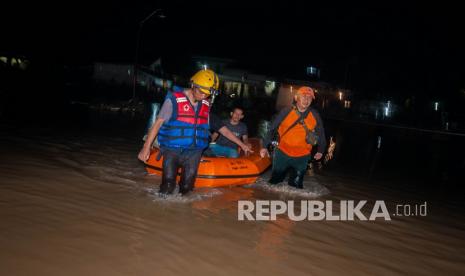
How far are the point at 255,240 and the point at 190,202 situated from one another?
58.6 inches

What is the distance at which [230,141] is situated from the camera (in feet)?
27.4

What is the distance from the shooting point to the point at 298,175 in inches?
289

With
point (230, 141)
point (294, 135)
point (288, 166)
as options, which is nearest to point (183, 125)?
point (294, 135)

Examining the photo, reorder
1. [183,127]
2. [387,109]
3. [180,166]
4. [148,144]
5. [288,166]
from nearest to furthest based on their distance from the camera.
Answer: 1. [148,144]
2. [183,127]
3. [180,166]
4. [288,166]
5. [387,109]

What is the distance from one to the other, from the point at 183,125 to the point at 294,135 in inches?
80.3

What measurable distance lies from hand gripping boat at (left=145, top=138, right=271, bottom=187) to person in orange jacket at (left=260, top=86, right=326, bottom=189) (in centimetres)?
53

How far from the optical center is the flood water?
390cm

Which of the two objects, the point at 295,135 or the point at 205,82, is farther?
the point at 295,135

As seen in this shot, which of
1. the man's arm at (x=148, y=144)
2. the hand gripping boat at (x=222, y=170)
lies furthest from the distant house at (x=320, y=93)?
the man's arm at (x=148, y=144)

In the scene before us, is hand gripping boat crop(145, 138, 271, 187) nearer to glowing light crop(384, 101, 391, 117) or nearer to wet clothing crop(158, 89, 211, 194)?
wet clothing crop(158, 89, 211, 194)

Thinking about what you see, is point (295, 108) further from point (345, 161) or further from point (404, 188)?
point (345, 161)

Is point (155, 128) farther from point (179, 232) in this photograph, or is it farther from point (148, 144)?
point (179, 232)

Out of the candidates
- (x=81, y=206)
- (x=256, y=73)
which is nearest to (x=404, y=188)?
(x=81, y=206)

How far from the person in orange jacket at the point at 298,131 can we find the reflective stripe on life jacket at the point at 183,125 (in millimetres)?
1498
